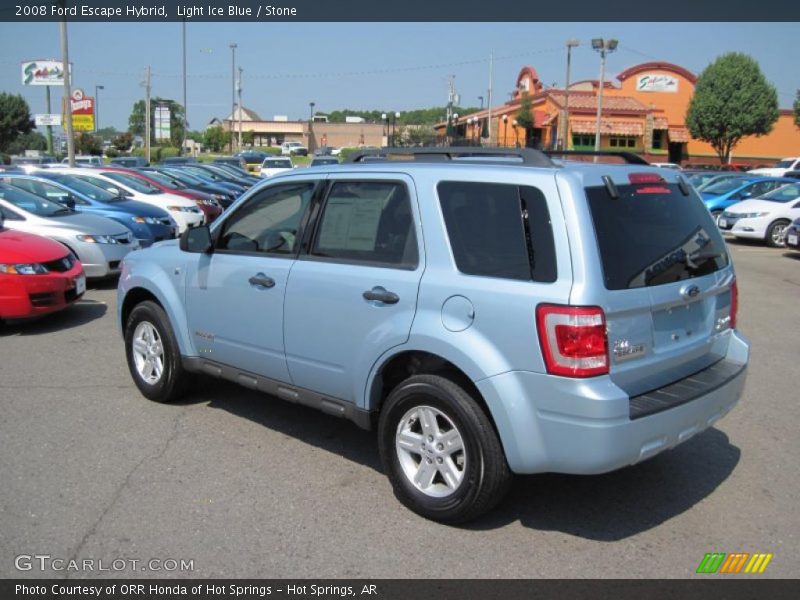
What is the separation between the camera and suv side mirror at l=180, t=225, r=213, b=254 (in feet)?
17.4

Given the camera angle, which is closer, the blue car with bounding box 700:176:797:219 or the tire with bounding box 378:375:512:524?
the tire with bounding box 378:375:512:524

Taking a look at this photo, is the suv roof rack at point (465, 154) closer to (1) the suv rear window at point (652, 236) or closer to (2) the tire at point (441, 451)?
(1) the suv rear window at point (652, 236)

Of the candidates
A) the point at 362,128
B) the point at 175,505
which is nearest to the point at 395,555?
the point at 175,505

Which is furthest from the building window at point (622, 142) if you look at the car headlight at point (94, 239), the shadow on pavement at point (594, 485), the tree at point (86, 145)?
the shadow on pavement at point (594, 485)

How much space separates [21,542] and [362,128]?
11679cm

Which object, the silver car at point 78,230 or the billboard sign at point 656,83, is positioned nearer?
the silver car at point 78,230

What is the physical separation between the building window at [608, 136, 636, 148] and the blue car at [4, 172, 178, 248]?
4320cm

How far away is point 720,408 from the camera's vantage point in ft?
13.4

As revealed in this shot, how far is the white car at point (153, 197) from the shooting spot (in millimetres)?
16094

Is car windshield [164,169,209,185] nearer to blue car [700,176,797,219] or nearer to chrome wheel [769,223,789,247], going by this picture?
blue car [700,176,797,219]

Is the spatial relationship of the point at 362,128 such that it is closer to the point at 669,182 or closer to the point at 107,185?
the point at 107,185

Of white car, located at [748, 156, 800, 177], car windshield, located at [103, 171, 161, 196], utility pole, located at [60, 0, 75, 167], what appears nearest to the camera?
car windshield, located at [103, 171, 161, 196]

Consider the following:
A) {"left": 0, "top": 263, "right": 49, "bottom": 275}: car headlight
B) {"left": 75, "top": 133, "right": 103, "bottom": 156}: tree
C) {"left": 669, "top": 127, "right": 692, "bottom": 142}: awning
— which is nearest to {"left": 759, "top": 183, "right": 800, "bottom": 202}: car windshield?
{"left": 0, "top": 263, "right": 49, "bottom": 275}: car headlight

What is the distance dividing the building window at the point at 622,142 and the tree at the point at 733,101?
438cm
